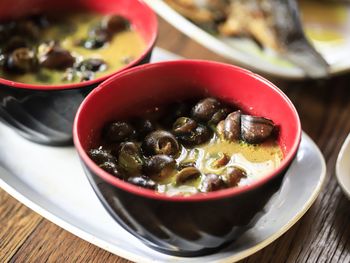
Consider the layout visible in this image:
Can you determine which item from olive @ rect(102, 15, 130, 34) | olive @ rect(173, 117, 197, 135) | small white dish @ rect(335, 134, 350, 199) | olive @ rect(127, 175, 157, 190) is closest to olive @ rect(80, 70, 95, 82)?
olive @ rect(102, 15, 130, 34)

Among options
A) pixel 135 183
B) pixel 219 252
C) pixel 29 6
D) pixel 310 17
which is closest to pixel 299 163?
pixel 219 252

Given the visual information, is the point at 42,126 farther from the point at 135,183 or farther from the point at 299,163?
the point at 299,163

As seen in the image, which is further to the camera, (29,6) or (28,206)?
(29,6)

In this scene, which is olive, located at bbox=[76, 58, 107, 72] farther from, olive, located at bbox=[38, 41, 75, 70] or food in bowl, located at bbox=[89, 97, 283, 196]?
food in bowl, located at bbox=[89, 97, 283, 196]

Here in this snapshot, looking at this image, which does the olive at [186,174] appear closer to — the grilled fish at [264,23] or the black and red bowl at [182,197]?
the black and red bowl at [182,197]

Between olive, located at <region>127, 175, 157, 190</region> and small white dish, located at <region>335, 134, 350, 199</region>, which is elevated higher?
olive, located at <region>127, 175, 157, 190</region>

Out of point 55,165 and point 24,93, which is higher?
point 24,93

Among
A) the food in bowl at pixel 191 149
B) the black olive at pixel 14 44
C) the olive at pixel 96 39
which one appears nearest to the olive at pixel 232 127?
the food in bowl at pixel 191 149
